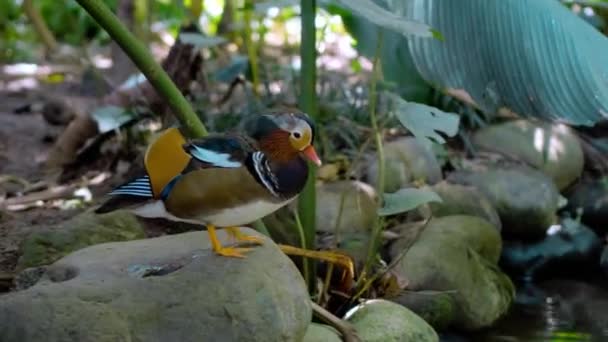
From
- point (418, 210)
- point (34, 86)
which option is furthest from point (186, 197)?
point (34, 86)

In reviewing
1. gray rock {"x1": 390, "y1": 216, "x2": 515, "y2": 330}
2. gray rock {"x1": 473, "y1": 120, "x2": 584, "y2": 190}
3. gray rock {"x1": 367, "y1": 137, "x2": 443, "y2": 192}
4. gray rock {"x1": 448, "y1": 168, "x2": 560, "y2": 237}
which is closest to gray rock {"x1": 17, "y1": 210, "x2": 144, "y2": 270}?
gray rock {"x1": 390, "y1": 216, "x2": 515, "y2": 330}

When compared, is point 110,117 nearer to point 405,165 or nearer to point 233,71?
point 233,71

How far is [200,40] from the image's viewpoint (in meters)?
4.03

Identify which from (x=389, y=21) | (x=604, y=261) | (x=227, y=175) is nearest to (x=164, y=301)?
(x=227, y=175)

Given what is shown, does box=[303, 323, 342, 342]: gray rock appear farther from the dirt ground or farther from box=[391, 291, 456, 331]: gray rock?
the dirt ground

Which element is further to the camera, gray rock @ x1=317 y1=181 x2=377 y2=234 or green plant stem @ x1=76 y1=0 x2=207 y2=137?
gray rock @ x1=317 y1=181 x2=377 y2=234

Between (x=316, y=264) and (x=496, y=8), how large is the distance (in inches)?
37.8

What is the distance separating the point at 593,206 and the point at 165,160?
2.98m

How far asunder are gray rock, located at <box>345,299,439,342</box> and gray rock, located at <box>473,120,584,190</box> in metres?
1.95

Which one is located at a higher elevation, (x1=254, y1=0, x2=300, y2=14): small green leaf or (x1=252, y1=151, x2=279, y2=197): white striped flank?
(x1=254, y1=0, x2=300, y2=14): small green leaf

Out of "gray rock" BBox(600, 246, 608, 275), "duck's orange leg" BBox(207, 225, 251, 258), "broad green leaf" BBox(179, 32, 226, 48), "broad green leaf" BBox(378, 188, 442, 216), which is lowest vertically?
"gray rock" BBox(600, 246, 608, 275)

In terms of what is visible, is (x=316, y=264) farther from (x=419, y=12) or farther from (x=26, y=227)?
(x=26, y=227)

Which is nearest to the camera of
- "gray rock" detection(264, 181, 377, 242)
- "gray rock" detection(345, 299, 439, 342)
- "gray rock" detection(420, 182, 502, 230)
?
"gray rock" detection(345, 299, 439, 342)

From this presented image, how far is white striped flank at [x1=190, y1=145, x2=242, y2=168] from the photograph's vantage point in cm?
237
